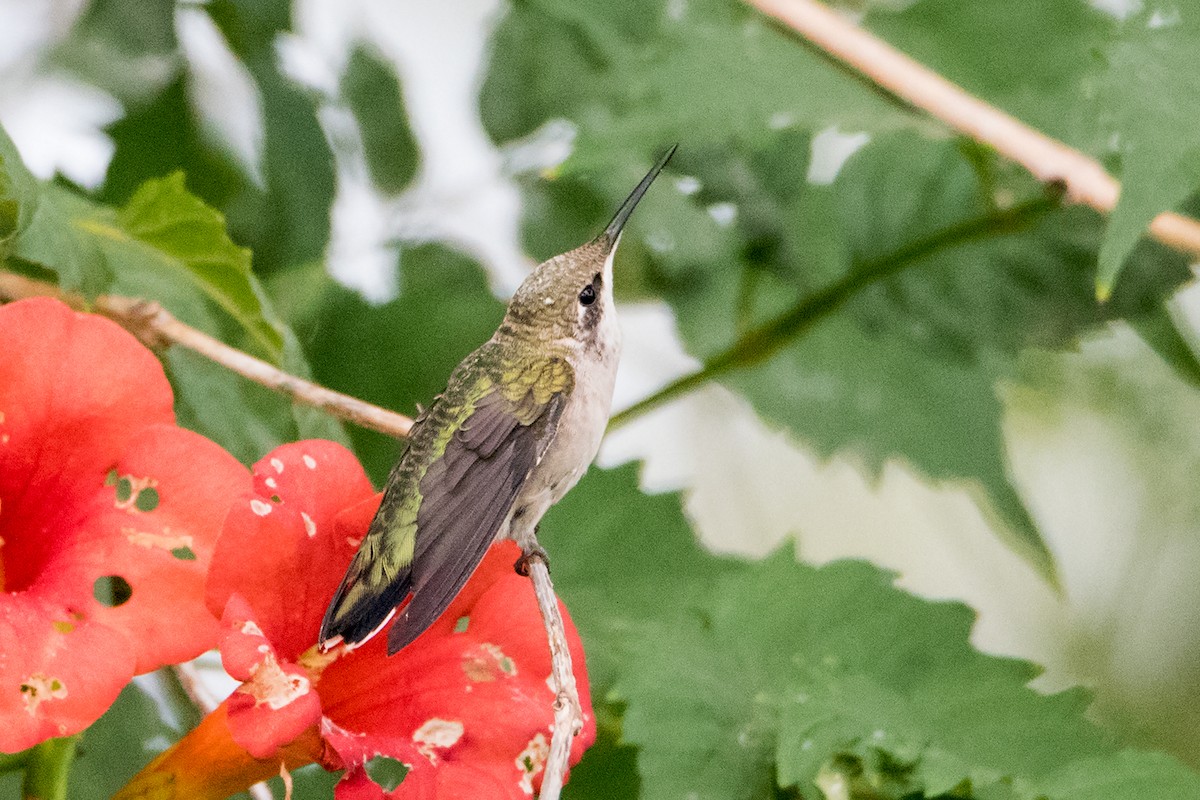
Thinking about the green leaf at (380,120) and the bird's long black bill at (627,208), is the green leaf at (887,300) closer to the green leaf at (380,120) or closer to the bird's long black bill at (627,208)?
the green leaf at (380,120)

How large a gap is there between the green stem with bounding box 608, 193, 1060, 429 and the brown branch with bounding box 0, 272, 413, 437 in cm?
25

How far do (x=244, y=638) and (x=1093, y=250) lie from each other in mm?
585

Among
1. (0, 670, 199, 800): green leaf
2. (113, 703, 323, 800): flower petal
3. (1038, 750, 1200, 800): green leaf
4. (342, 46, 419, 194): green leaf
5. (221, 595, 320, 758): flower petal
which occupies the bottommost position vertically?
(0, 670, 199, 800): green leaf

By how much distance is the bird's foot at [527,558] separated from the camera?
12.2 inches

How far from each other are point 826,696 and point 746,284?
383mm

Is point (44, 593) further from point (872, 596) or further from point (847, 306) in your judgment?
point (847, 306)

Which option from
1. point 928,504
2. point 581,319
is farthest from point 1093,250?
point 928,504

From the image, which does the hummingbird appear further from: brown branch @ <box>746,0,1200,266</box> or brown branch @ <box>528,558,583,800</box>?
brown branch @ <box>746,0,1200,266</box>

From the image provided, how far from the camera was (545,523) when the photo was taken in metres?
0.59

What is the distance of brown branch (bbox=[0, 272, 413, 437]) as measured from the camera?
0.35 m

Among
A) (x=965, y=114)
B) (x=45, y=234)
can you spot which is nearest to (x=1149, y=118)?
(x=965, y=114)

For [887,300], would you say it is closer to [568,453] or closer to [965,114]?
Answer: [965,114]

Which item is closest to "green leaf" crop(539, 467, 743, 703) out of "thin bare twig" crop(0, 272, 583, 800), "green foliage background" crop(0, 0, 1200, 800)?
"green foliage background" crop(0, 0, 1200, 800)

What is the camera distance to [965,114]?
54cm
